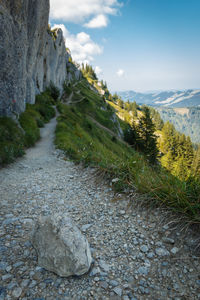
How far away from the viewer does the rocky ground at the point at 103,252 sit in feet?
10.1

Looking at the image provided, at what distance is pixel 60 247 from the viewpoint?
3482mm

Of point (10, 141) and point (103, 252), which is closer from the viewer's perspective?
point (103, 252)

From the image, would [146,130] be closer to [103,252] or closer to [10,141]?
[10,141]

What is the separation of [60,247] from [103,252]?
1.13 metres

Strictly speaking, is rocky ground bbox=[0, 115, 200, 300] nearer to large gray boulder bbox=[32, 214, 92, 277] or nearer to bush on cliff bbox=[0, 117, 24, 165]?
large gray boulder bbox=[32, 214, 92, 277]

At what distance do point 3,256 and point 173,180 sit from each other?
507 cm

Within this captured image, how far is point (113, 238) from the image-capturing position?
4.40 meters

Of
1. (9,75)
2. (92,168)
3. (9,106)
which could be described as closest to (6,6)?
(9,75)

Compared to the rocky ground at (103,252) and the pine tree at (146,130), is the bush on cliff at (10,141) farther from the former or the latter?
the pine tree at (146,130)

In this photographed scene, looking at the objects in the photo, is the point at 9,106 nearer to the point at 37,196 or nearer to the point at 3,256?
the point at 37,196

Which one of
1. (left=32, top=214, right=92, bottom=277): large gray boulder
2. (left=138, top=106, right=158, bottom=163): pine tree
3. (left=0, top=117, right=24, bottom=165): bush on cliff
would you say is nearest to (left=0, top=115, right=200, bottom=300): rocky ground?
(left=32, top=214, right=92, bottom=277): large gray boulder

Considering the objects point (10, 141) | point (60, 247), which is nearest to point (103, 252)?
point (60, 247)

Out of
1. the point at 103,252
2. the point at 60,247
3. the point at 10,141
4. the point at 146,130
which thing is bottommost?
the point at 146,130

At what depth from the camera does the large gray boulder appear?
3320 mm
